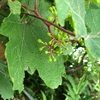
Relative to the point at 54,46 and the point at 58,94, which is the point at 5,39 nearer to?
the point at 54,46

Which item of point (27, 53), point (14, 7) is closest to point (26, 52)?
point (27, 53)

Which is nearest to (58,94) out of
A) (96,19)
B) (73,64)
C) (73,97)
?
(73,64)

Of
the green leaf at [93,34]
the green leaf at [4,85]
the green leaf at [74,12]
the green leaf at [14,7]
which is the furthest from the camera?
the green leaf at [4,85]

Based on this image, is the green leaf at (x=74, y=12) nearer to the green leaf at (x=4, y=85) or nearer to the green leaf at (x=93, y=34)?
the green leaf at (x=93, y=34)

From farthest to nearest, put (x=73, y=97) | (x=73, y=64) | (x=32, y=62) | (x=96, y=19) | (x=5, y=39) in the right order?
1. (x=73, y=64)
2. (x=73, y=97)
3. (x=5, y=39)
4. (x=32, y=62)
5. (x=96, y=19)

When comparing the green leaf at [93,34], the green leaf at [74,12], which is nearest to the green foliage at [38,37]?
the green leaf at [93,34]

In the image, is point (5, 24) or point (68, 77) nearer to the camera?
point (5, 24)

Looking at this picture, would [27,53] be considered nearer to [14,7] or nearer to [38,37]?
[38,37]
